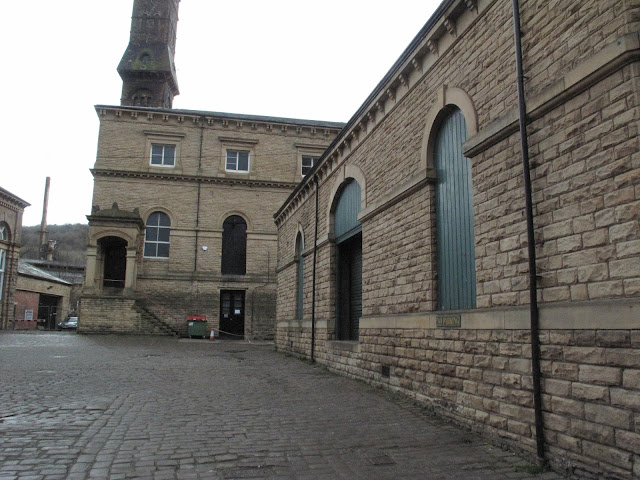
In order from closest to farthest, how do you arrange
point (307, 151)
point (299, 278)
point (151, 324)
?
point (299, 278) < point (151, 324) < point (307, 151)

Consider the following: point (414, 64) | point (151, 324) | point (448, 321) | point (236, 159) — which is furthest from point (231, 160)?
point (448, 321)

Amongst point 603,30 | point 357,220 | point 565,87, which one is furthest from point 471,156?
point 357,220

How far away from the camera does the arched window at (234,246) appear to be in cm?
3011

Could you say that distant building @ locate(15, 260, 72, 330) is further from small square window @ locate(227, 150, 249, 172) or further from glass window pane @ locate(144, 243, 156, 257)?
small square window @ locate(227, 150, 249, 172)

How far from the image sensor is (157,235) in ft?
96.3

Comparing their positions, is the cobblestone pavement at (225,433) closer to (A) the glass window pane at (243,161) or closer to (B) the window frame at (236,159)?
(B) the window frame at (236,159)

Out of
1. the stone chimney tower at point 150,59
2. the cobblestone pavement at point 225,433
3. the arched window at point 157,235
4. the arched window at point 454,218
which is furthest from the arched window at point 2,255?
the arched window at point 454,218

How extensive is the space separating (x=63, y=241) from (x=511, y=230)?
97212 mm

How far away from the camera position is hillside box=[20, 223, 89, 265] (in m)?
80.6

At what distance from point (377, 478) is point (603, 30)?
14.7 feet

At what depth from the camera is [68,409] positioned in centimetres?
698

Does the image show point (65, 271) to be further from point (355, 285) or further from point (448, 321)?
point (448, 321)

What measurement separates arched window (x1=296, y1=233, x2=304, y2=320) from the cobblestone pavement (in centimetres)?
577

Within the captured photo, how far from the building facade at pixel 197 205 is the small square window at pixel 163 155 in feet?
0.19
